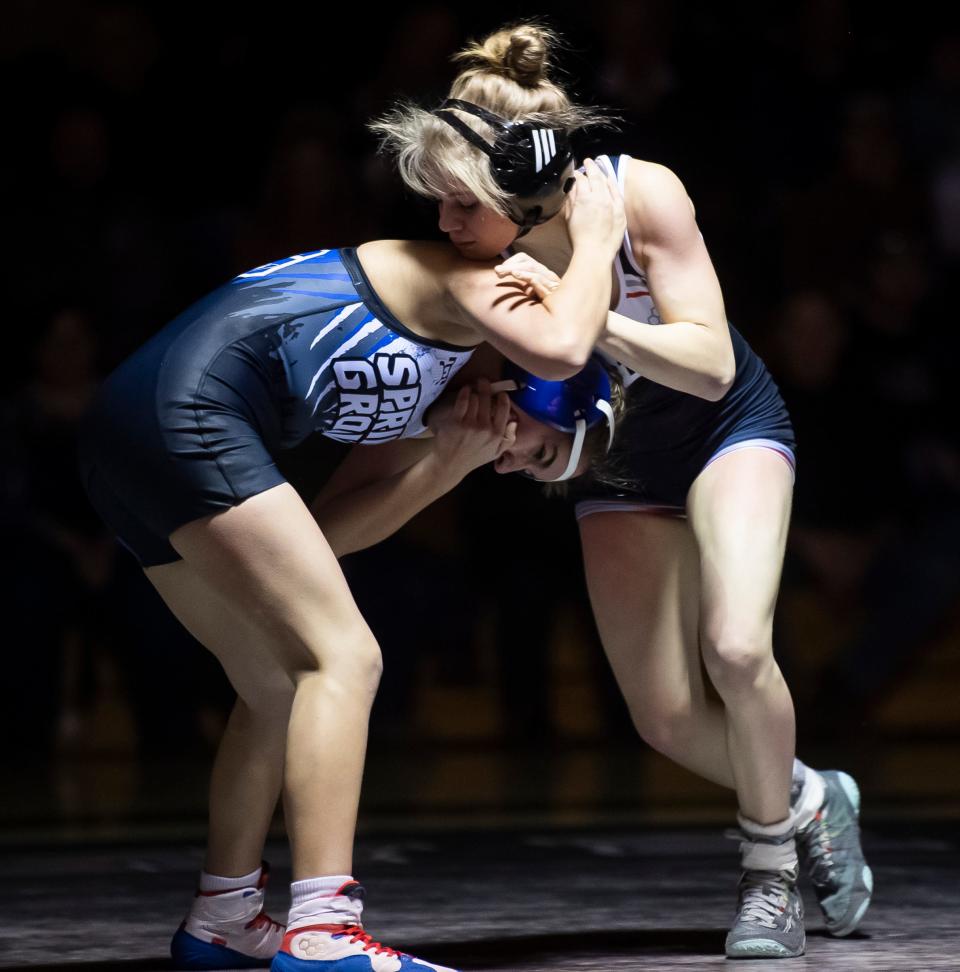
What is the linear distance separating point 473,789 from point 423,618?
3.03ft

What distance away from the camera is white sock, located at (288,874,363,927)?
2.29 metres

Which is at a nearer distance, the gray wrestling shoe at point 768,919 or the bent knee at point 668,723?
the gray wrestling shoe at point 768,919

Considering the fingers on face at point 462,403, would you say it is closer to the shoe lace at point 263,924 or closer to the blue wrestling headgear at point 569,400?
the blue wrestling headgear at point 569,400

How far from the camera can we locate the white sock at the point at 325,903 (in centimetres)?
229

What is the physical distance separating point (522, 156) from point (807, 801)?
1.20m

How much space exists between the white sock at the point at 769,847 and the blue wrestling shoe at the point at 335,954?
2.26 ft

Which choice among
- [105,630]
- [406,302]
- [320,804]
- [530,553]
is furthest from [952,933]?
[105,630]

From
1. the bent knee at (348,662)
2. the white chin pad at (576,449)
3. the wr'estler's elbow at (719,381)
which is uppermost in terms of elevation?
the wr'estler's elbow at (719,381)

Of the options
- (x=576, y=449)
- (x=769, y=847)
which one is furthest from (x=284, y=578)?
(x=769, y=847)

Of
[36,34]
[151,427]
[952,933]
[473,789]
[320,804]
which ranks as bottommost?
[473,789]

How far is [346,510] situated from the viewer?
280 cm

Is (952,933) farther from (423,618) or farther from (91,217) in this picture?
(91,217)

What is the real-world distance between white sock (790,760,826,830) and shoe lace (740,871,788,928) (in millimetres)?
222

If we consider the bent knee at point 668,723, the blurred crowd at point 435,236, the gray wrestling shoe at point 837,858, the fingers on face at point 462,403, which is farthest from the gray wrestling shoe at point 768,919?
the blurred crowd at point 435,236
